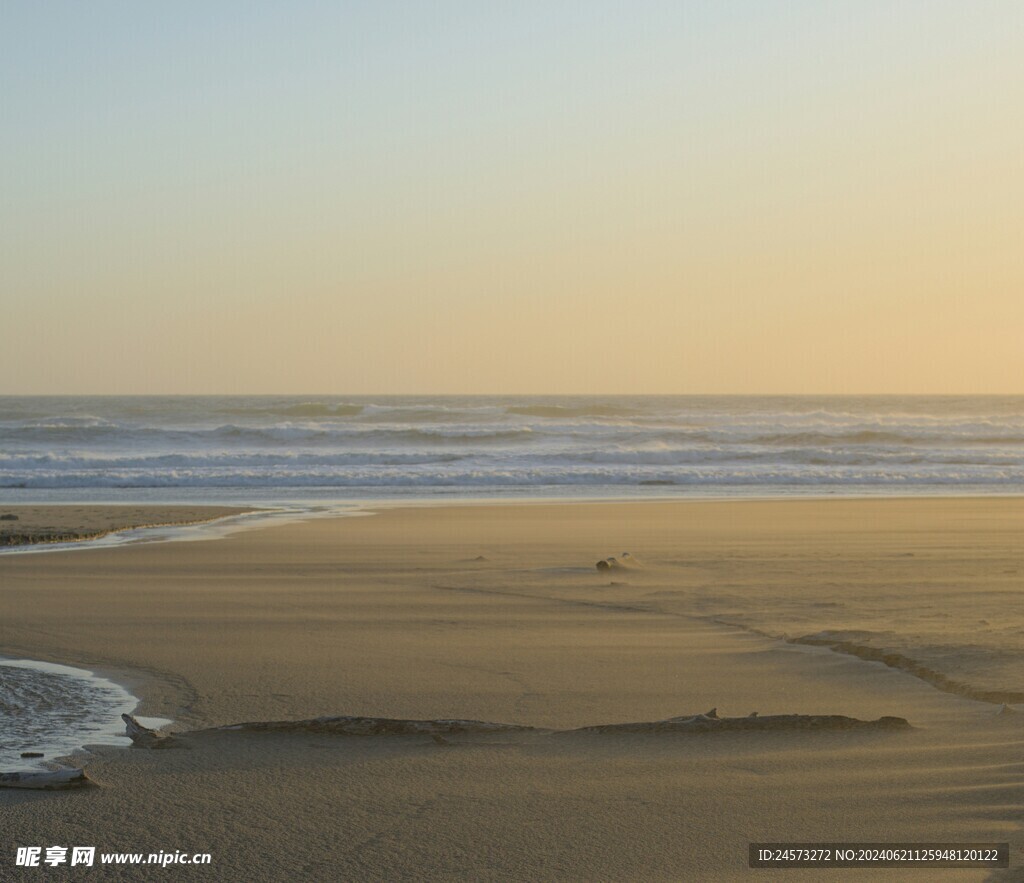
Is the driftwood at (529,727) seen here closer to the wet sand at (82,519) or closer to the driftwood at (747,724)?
the driftwood at (747,724)

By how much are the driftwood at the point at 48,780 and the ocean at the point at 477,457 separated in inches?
692

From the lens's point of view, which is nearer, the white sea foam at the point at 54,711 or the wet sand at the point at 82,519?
the white sea foam at the point at 54,711

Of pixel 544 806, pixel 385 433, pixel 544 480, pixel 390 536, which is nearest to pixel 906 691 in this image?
pixel 544 806

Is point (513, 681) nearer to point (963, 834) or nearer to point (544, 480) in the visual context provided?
point (963, 834)

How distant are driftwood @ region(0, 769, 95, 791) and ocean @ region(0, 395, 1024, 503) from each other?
57.7 ft

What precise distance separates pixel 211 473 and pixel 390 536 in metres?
15.2

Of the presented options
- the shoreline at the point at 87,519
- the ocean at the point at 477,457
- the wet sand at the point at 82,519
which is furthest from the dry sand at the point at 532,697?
the ocean at the point at 477,457

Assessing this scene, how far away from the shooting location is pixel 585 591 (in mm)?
9250

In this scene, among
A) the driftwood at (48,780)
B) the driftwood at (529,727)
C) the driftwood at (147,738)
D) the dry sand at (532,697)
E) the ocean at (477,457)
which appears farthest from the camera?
the ocean at (477,457)

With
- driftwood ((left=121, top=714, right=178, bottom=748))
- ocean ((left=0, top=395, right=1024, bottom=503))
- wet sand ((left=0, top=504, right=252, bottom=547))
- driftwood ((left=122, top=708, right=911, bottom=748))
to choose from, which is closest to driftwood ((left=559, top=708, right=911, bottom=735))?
driftwood ((left=122, top=708, right=911, bottom=748))

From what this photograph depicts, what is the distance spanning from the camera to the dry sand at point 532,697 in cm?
340

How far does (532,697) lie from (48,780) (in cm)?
225

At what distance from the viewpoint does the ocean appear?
958 inches

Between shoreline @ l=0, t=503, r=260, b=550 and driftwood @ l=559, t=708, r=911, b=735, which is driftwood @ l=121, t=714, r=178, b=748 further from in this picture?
shoreline @ l=0, t=503, r=260, b=550
